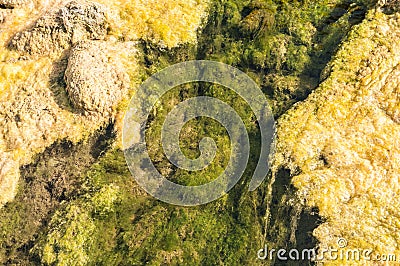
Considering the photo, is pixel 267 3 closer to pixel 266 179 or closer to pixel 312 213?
pixel 266 179

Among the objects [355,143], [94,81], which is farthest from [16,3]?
[355,143]

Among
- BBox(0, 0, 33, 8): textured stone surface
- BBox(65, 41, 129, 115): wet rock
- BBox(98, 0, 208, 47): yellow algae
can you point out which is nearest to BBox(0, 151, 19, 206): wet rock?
BBox(65, 41, 129, 115): wet rock

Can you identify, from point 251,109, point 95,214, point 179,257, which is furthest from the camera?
point 251,109

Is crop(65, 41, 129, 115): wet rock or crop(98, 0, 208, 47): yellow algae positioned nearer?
crop(65, 41, 129, 115): wet rock

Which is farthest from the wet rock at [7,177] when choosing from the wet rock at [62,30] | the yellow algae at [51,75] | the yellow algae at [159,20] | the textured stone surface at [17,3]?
the textured stone surface at [17,3]

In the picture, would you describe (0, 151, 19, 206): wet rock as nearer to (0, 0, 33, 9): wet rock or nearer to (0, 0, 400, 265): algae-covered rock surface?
(0, 0, 400, 265): algae-covered rock surface

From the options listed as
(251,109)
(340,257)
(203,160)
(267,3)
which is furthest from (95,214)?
(267,3)
